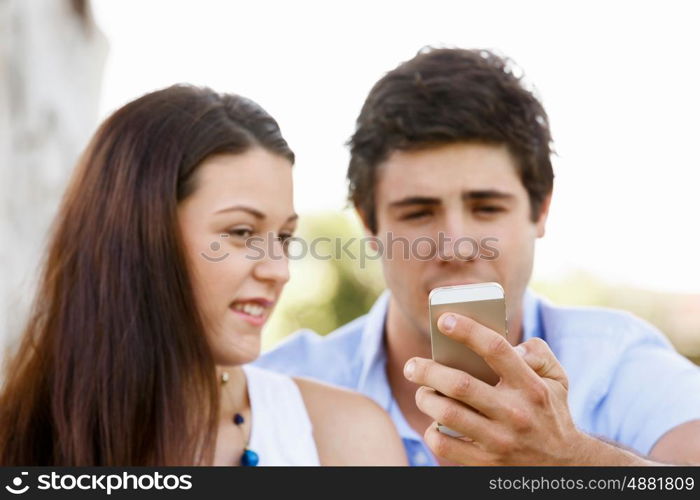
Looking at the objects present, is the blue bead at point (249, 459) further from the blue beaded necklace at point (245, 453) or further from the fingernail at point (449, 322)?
the fingernail at point (449, 322)

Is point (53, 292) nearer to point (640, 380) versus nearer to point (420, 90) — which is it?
point (420, 90)

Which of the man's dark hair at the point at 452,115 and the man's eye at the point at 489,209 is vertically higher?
the man's dark hair at the point at 452,115

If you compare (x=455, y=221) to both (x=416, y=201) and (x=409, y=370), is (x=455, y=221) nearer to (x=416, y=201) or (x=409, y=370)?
(x=416, y=201)

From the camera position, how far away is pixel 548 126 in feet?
11.8

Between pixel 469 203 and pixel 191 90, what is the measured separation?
1160 mm

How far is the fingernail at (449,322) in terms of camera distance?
179 centimetres

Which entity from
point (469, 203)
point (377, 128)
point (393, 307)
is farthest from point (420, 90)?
point (393, 307)

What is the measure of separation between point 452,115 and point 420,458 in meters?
1.37

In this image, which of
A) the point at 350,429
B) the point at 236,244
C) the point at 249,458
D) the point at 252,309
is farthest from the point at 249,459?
the point at 236,244

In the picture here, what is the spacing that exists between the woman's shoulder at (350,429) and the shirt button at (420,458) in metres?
0.27

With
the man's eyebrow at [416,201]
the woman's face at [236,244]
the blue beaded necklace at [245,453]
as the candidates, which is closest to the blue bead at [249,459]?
the blue beaded necklace at [245,453]

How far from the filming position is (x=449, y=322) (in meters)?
1.79

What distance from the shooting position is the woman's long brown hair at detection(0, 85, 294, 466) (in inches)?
99.0

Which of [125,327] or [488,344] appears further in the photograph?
[125,327]
